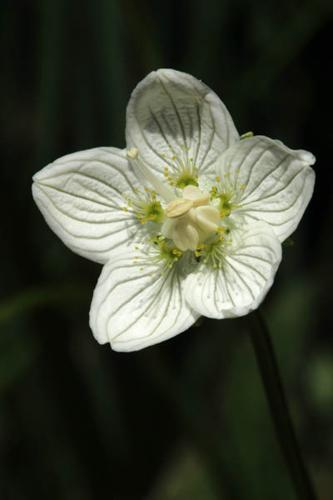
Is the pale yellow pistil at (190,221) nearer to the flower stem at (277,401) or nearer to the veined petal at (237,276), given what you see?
the veined petal at (237,276)

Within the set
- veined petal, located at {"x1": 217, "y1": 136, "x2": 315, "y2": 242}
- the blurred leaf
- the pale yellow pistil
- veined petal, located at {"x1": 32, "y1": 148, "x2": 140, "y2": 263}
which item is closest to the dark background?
the blurred leaf

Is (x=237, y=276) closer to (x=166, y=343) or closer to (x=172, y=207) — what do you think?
(x=172, y=207)

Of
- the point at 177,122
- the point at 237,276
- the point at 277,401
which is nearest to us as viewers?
the point at 277,401

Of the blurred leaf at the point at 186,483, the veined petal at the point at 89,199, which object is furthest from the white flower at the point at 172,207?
the blurred leaf at the point at 186,483

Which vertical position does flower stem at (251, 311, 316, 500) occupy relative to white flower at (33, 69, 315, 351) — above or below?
below

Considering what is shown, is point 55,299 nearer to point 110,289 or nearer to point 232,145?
point 110,289

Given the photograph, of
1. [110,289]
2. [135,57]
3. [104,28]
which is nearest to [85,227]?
[110,289]

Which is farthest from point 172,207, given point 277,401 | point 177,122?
point 277,401

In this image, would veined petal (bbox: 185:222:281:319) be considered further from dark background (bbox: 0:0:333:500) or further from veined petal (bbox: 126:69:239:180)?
dark background (bbox: 0:0:333:500)
